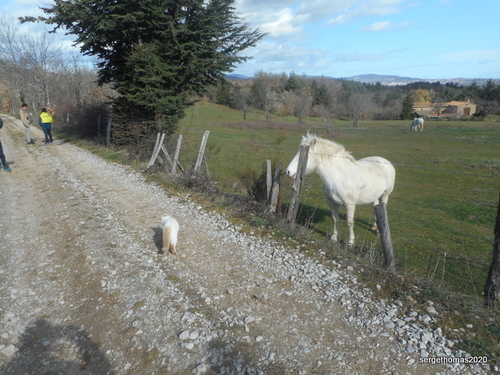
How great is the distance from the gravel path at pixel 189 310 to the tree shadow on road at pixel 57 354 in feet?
0.04

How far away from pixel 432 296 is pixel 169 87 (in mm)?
13737

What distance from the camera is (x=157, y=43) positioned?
13.5 m

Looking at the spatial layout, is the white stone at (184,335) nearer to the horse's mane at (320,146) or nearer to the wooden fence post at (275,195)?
the wooden fence post at (275,195)

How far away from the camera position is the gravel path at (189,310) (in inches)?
118

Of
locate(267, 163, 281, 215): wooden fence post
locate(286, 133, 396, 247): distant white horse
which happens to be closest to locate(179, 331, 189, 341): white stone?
locate(267, 163, 281, 215): wooden fence post

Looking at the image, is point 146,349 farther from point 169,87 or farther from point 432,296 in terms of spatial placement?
point 169,87

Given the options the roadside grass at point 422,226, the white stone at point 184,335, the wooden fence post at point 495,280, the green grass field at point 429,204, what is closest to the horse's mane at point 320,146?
the green grass field at point 429,204

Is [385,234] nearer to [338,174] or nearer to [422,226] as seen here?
[338,174]

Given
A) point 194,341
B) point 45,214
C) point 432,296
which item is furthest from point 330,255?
point 45,214

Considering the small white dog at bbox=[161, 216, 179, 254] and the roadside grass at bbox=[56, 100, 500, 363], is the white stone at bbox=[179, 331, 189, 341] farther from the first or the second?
the roadside grass at bbox=[56, 100, 500, 363]

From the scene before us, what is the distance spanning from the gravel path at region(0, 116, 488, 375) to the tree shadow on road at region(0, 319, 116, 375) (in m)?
0.01

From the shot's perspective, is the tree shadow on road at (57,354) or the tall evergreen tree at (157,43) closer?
the tree shadow on road at (57,354)

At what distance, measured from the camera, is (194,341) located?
3.25m

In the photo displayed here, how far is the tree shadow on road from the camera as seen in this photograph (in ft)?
9.78
